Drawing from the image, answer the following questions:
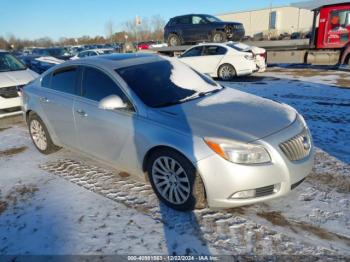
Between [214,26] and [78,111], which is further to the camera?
[214,26]

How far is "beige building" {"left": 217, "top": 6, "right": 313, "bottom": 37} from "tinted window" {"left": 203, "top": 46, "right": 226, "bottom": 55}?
5235 cm

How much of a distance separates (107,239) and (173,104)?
1.61m

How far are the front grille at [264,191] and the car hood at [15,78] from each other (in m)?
6.22

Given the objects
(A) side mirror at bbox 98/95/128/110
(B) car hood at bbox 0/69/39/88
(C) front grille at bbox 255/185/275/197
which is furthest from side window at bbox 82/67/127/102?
(B) car hood at bbox 0/69/39/88

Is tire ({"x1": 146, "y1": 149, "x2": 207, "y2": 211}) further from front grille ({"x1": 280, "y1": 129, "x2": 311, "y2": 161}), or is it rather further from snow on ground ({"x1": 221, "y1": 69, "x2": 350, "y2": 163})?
snow on ground ({"x1": 221, "y1": 69, "x2": 350, "y2": 163})

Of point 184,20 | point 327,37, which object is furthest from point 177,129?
point 184,20

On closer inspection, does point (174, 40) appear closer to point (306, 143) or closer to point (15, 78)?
point (15, 78)

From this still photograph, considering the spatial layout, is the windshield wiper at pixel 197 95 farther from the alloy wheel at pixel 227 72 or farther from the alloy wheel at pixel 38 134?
the alloy wheel at pixel 227 72

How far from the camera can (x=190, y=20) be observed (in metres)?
15.7

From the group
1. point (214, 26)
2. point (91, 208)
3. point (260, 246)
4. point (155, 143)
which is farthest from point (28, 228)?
point (214, 26)

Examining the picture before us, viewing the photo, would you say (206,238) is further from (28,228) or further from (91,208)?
(28,228)

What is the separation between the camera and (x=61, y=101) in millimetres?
4293

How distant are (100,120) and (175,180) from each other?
124 centimetres

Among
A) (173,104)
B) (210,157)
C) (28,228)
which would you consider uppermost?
(173,104)
